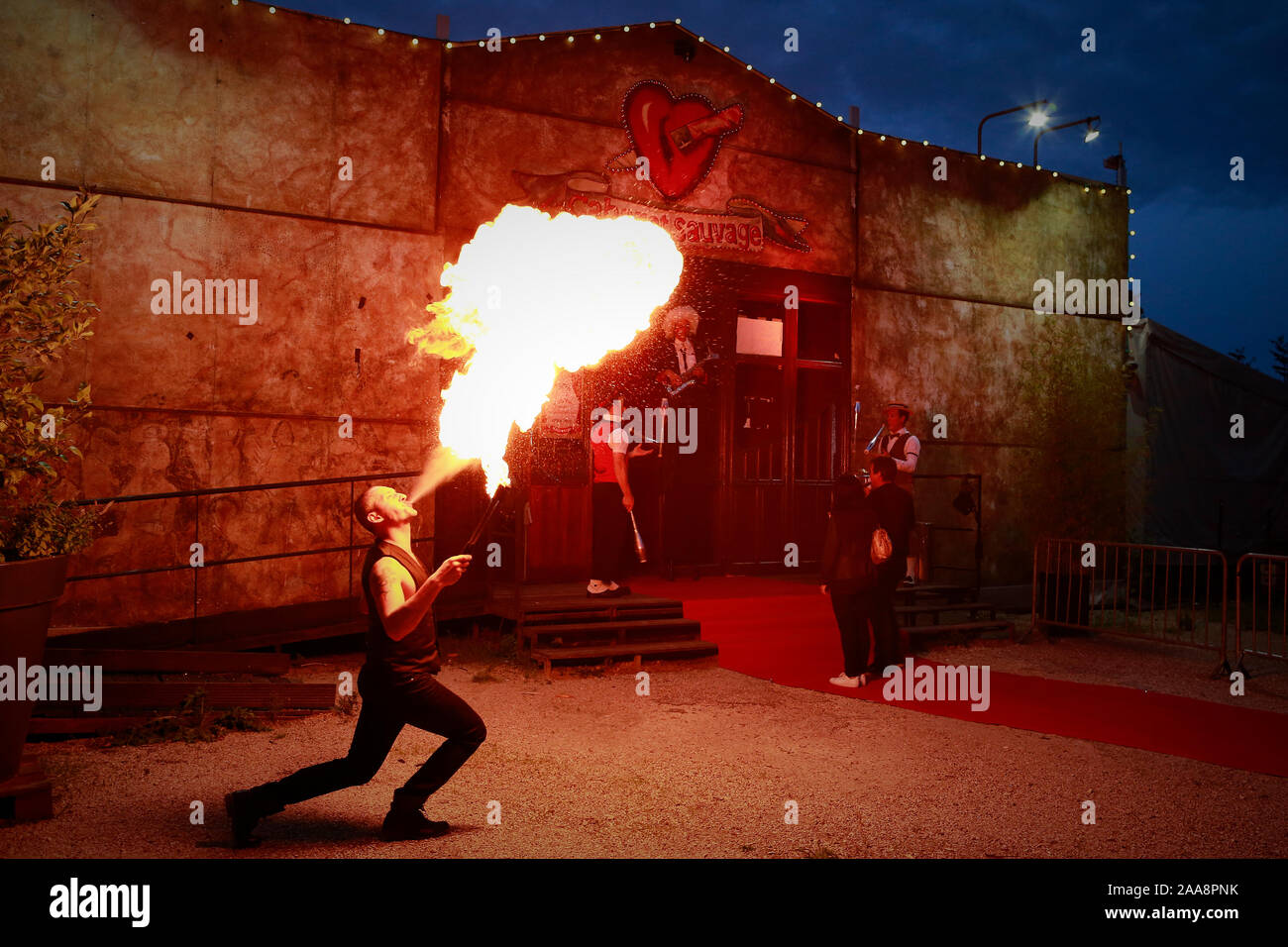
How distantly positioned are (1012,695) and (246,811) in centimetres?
668

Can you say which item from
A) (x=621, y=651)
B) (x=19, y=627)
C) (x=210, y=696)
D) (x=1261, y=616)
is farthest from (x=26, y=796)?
(x=1261, y=616)

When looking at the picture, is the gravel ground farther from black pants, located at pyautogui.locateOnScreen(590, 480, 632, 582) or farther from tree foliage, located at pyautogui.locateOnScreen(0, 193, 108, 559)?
black pants, located at pyautogui.locateOnScreen(590, 480, 632, 582)

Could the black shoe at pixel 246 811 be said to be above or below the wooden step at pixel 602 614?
below

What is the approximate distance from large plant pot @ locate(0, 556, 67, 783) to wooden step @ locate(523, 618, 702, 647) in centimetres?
468

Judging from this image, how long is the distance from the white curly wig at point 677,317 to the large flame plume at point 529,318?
11.6 feet

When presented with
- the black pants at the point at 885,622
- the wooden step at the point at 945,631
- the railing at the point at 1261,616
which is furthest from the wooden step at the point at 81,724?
the railing at the point at 1261,616

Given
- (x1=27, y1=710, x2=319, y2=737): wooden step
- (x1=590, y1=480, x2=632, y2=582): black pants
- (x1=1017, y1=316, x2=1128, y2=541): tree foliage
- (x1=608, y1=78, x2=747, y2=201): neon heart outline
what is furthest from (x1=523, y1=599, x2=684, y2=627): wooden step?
(x1=608, y1=78, x2=747, y2=201): neon heart outline

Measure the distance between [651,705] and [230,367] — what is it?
6.08 m

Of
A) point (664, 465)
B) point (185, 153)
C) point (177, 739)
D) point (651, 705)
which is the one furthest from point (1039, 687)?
point (185, 153)

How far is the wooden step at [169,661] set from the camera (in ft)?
22.8

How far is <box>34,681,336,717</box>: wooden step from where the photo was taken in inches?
264

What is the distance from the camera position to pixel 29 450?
17.3ft

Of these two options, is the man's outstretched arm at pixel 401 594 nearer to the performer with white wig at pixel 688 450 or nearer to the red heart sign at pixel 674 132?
the performer with white wig at pixel 688 450

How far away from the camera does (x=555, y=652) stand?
8820 mm
